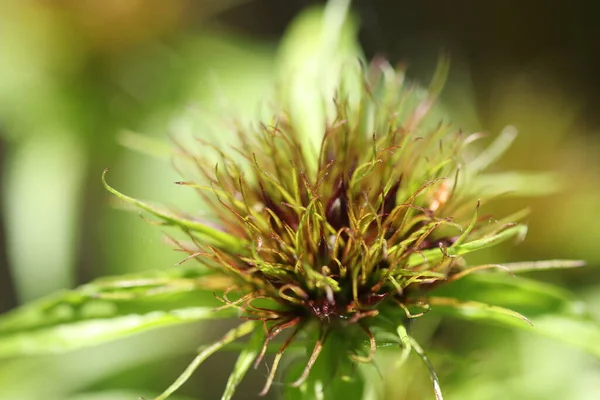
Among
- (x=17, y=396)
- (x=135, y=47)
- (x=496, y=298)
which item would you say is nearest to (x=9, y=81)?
(x=135, y=47)

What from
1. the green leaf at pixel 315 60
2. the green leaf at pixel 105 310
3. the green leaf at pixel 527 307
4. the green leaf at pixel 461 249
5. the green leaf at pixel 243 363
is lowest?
the green leaf at pixel 527 307

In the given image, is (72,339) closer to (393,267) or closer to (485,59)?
(393,267)

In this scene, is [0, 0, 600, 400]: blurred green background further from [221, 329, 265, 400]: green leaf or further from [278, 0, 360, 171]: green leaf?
[221, 329, 265, 400]: green leaf

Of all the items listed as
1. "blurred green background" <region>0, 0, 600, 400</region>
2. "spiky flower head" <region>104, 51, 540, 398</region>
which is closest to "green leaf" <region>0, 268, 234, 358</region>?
"spiky flower head" <region>104, 51, 540, 398</region>

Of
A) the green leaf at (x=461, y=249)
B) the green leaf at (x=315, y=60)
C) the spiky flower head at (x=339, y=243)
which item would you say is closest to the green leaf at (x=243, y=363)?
the spiky flower head at (x=339, y=243)

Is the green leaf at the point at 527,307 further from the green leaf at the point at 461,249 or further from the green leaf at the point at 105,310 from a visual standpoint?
the green leaf at the point at 105,310
